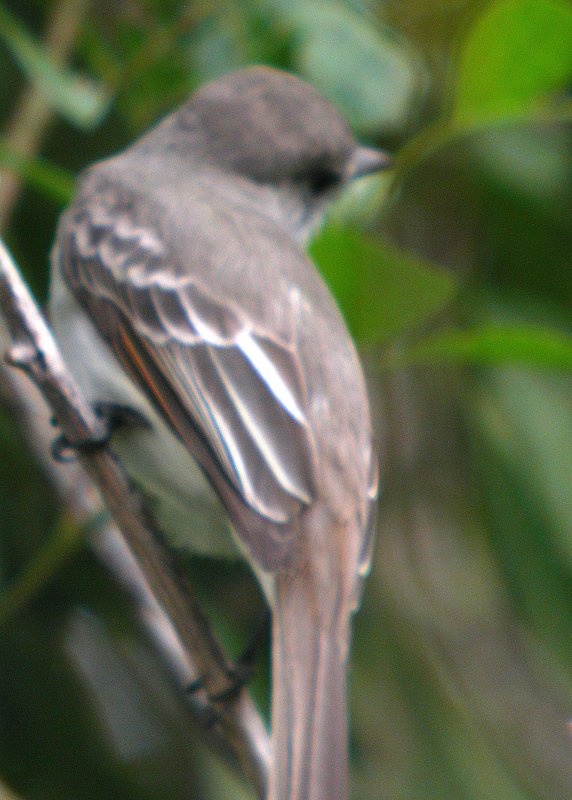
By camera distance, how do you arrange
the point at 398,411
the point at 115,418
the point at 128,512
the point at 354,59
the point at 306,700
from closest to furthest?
the point at 306,700
the point at 128,512
the point at 115,418
the point at 354,59
the point at 398,411

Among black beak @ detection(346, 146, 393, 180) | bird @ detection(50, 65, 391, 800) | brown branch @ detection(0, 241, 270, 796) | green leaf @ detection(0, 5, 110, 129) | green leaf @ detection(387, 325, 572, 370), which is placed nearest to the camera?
bird @ detection(50, 65, 391, 800)

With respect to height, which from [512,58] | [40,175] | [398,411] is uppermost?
[40,175]

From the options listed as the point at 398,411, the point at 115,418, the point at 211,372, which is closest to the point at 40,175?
the point at 115,418

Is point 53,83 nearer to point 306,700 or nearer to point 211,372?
point 211,372

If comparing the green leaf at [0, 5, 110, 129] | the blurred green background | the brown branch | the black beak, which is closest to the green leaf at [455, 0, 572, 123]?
the blurred green background

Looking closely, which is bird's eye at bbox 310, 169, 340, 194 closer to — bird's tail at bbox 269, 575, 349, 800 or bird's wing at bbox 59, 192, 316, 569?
bird's wing at bbox 59, 192, 316, 569

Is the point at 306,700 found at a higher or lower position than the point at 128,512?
lower
